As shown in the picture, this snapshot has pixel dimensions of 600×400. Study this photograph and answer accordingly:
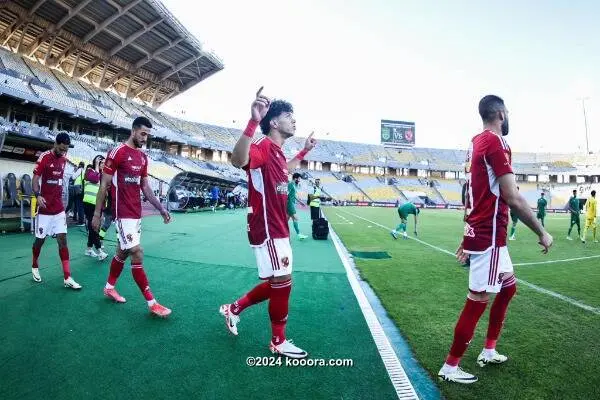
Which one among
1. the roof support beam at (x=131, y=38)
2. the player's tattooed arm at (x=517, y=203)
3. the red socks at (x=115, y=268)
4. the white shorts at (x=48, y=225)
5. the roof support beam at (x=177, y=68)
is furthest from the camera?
the roof support beam at (x=177, y=68)

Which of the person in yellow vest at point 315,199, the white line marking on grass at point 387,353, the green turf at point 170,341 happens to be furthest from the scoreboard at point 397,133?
the white line marking on grass at point 387,353

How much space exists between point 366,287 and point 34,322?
12.7 ft

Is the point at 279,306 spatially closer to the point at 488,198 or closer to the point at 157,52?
the point at 488,198

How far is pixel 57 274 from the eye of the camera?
5.11m

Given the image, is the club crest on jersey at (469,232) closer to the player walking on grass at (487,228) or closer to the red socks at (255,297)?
the player walking on grass at (487,228)

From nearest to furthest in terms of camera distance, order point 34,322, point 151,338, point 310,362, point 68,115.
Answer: point 310,362
point 151,338
point 34,322
point 68,115

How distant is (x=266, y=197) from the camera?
268 cm

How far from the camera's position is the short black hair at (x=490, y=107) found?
8.46ft

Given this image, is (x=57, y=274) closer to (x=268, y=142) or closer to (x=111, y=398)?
(x=111, y=398)

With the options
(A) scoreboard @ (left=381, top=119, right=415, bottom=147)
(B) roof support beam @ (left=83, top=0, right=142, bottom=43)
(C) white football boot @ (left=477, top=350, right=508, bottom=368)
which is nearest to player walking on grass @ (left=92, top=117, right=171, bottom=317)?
(C) white football boot @ (left=477, top=350, right=508, bottom=368)

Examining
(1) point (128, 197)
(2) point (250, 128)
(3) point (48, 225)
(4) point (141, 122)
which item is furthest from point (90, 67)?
(2) point (250, 128)

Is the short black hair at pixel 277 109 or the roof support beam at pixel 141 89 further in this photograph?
the roof support beam at pixel 141 89

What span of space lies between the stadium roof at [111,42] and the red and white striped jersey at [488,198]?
32587mm

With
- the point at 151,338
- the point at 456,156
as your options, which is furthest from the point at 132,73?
the point at 456,156
